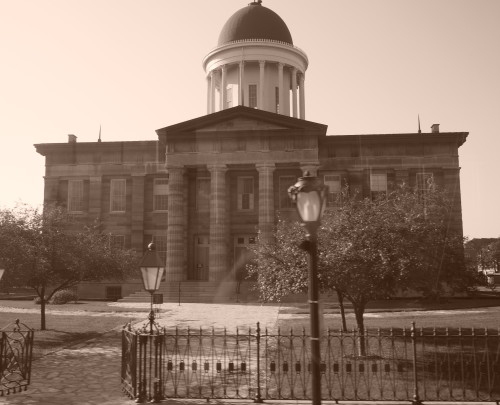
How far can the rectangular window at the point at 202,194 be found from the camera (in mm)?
41844

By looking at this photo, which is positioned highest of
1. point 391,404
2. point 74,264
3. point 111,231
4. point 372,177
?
point 372,177

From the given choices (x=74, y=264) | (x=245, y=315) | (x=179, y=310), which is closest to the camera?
(x=74, y=264)

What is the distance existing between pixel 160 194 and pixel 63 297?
11.3 meters

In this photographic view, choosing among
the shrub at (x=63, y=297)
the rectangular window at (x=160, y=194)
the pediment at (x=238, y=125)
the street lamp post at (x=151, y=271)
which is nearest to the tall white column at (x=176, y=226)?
→ the rectangular window at (x=160, y=194)

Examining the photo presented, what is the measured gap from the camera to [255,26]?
169ft

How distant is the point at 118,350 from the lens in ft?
54.7

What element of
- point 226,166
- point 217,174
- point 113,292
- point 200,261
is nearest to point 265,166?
point 226,166

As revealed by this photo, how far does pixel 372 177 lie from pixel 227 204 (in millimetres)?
11376

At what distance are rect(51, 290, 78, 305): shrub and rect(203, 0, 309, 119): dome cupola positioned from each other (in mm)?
22871

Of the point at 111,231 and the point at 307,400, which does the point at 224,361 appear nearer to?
the point at 307,400

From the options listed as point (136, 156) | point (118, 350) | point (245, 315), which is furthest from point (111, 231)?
point (118, 350)

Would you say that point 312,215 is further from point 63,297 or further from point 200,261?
point 200,261

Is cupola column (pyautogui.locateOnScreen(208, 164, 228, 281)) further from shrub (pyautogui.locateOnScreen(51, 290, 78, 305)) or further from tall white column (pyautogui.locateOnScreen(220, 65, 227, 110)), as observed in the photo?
tall white column (pyautogui.locateOnScreen(220, 65, 227, 110))

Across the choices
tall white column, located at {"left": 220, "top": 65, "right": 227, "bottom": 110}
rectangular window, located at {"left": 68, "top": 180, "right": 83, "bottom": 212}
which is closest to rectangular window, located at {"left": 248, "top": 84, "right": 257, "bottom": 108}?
tall white column, located at {"left": 220, "top": 65, "right": 227, "bottom": 110}
